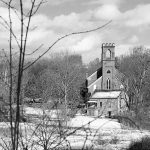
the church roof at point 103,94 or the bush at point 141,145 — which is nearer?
the bush at point 141,145

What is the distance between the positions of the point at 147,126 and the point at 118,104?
62.2 ft

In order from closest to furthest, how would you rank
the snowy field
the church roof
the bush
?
the snowy field → the bush → the church roof

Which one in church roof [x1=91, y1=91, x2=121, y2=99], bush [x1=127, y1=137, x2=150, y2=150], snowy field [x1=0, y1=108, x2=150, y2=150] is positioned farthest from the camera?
church roof [x1=91, y1=91, x2=121, y2=99]

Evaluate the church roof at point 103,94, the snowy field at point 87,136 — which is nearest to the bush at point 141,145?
the snowy field at point 87,136

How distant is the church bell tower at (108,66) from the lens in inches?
1876

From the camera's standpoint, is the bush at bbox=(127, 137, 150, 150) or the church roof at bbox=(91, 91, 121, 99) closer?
the bush at bbox=(127, 137, 150, 150)

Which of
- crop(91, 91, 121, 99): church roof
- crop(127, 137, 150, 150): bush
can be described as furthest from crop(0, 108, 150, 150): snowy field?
crop(91, 91, 121, 99): church roof

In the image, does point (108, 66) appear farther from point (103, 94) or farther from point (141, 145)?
point (141, 145)

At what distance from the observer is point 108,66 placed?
48.1 m

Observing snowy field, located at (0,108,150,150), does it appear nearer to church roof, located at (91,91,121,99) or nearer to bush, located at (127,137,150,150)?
bush, located at (127,137,150,150)

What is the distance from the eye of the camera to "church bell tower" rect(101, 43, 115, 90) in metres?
47.7

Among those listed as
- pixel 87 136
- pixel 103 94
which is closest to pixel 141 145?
pixel 87 136

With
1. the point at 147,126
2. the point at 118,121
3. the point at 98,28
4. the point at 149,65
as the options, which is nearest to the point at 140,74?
the point at 149,65

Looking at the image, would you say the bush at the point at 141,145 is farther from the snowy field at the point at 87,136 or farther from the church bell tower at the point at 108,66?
the church bell tower at the point at 108,66
